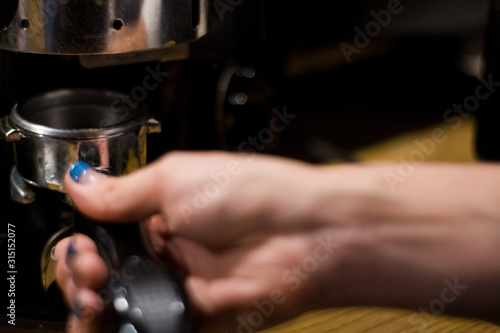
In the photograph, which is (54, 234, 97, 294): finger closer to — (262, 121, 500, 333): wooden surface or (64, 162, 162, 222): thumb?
(64, 162, 162, 222): thumb

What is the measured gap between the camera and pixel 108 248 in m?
0.45

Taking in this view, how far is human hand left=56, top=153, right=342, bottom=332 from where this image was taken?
464 millimetres

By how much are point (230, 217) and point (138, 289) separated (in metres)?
0.09

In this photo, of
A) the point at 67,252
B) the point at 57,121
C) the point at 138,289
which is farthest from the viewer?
the point at 57,121

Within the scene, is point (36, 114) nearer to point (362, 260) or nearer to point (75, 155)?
point (75, 155)

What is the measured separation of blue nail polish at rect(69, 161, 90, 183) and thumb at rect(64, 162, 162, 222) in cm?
1

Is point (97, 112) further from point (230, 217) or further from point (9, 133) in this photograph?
point (230, 217)

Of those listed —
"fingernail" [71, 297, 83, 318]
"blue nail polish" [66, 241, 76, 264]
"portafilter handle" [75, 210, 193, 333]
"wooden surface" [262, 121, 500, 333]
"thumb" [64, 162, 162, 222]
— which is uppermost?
"thumb" [64, 162, 162, 222]

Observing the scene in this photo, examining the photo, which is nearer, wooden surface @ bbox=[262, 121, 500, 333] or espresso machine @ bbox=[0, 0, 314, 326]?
espresso machine @ bbox=[0, 0, 314, 326]

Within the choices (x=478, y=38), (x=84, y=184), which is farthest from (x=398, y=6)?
(x=84, y=184)

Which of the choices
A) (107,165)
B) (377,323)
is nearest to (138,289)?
(107,165)

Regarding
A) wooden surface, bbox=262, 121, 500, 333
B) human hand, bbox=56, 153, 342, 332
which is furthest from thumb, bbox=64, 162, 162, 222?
wooden surface, bbox=262, 121, 500, 333

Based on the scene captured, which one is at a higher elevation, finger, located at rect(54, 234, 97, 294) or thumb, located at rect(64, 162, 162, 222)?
thumb, located at rect(64, 162, 162, 222)

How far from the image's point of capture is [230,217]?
47 centimetres
